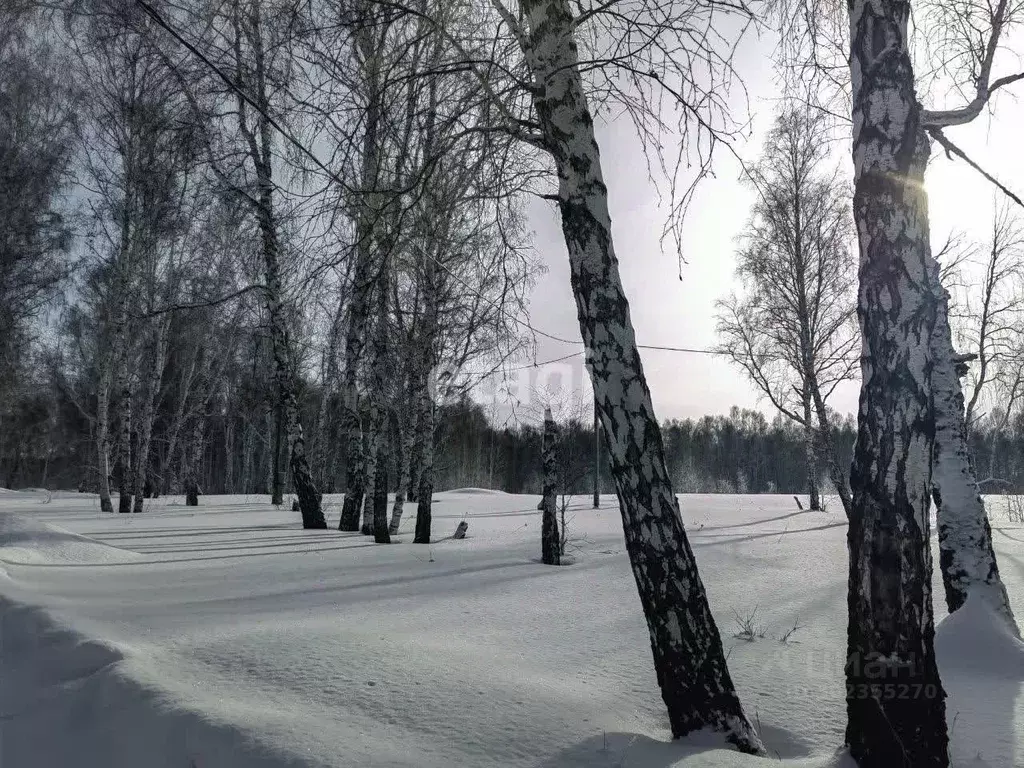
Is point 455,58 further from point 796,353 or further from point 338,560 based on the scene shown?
point 796,353

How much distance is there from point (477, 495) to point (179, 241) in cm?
1239

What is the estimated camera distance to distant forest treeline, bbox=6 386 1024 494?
27.1m

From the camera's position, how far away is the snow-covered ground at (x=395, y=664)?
214 centimetres

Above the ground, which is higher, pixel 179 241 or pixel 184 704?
pixel 179 241

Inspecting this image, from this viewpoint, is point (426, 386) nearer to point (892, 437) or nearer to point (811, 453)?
point (892, 437)

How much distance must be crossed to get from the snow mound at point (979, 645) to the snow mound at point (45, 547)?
6.95 m

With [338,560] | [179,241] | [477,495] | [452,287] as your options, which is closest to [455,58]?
[338,560]

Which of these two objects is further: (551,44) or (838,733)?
(551,44)

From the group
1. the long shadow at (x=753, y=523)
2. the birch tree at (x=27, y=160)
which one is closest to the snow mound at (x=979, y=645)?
the long shadow at (x=753, y=523)

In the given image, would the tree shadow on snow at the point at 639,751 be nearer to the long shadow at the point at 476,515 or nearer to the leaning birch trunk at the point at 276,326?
the leaning birch trunk at the point at 276,326

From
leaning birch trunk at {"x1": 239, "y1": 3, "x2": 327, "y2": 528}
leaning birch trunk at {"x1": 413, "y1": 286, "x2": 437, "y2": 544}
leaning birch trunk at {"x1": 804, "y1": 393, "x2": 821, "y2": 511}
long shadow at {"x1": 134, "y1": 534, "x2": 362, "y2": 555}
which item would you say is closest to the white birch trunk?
leaning birch trunk at {"x1": 239, "y1": 3, "x2": 327, "y2": 528}

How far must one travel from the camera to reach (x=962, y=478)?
4637 millimetres

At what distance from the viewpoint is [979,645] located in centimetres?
373

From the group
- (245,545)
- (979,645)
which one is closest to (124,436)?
(245,545)
